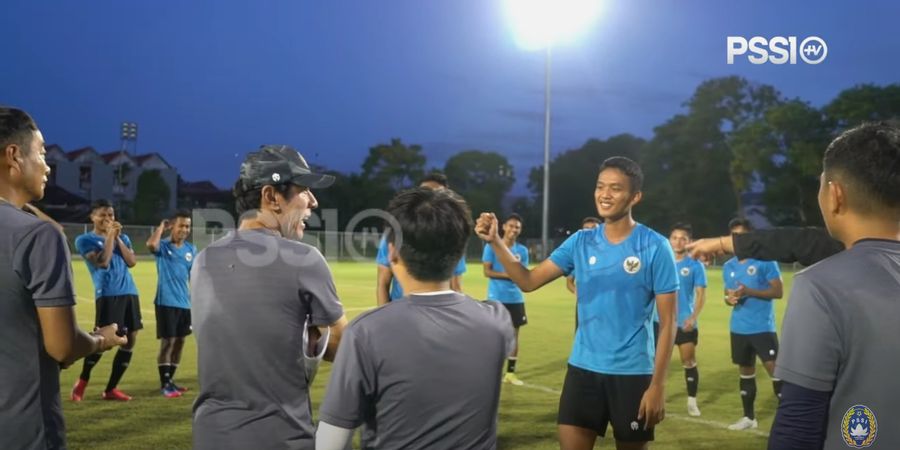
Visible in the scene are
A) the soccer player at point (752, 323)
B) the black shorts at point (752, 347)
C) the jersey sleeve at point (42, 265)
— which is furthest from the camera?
the black shorts at point (752, 347)

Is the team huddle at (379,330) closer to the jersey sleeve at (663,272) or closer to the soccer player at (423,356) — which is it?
the soccer player at (423,356)

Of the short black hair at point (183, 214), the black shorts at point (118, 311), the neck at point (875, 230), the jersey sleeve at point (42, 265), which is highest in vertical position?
the neck at point (875, 230)

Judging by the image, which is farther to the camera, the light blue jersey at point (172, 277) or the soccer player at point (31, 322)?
the light blue jersey at point (172, 277)

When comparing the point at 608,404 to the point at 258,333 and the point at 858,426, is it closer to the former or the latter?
the point at 258,333

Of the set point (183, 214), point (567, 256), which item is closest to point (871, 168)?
point (567, 256)

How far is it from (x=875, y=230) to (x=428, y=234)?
128 cm

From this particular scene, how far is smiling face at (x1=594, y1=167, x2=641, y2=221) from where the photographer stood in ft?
16.2

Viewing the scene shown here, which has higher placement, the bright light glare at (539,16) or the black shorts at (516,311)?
the bright light glare at (539,16)

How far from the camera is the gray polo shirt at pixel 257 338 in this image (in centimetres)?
291

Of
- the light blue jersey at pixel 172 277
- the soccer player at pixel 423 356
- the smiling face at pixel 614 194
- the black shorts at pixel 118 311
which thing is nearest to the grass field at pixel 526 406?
the black shorts at pixel 118 311

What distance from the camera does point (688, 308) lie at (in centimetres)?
968

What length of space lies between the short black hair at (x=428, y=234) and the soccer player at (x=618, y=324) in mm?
2165

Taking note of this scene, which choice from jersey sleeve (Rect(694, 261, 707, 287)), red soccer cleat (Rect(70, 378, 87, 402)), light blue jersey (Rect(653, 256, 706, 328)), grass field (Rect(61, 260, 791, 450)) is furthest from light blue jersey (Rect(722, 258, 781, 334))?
red soccer cleat (Rect(70, 378, 87, 402))

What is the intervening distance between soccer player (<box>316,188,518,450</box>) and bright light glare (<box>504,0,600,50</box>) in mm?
34902
